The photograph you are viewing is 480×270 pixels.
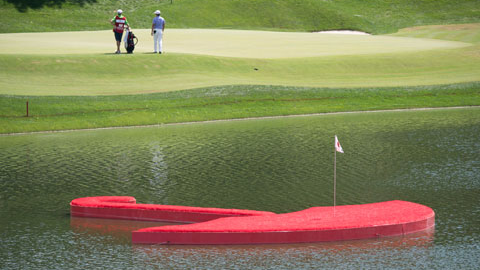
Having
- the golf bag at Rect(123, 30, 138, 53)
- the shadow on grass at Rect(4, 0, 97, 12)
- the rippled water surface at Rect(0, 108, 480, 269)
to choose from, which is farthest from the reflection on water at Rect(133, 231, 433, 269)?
the shadow on grass at Rect(4, 0, 97, 12)

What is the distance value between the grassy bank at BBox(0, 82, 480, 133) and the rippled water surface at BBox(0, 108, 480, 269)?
215cm

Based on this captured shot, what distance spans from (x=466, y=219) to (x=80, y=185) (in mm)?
13686

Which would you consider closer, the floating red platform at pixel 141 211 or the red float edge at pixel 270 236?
the red float edge at pixel 270 236

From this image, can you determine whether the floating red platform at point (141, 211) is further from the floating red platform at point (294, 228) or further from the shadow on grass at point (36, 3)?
the shadow on grass at point (36, 3)

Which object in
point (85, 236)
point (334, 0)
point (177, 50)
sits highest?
point (334, 0)

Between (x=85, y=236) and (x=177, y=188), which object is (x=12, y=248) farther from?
(x=177, y=188)

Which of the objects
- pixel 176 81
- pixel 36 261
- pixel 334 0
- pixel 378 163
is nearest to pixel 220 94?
pixel 176 81

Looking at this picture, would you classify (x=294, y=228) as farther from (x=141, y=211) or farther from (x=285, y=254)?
(x=141, y=211)

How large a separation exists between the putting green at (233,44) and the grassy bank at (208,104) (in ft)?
43.2

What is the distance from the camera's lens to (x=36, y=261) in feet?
56.7

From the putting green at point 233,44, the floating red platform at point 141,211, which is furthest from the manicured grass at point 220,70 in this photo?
the floating red platform at point 141,211

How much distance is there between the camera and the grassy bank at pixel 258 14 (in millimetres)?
92062

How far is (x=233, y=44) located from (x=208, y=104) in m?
23.8

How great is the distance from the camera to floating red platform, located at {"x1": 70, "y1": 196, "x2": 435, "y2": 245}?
18.2m
